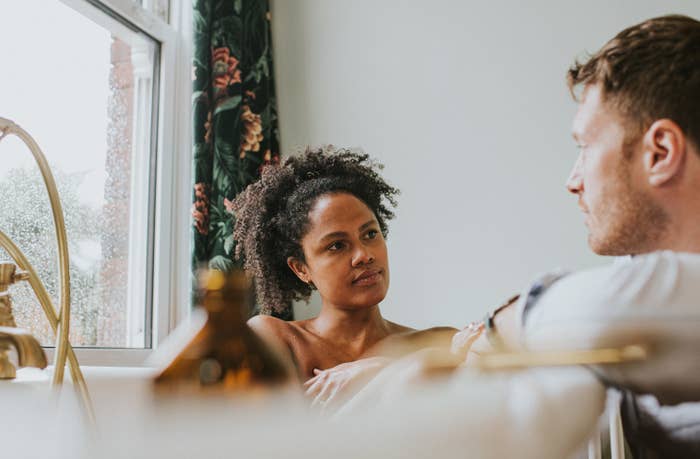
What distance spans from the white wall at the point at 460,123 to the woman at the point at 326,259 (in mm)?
367

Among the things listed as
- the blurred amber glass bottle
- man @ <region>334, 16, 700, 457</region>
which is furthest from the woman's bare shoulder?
the blurred amber glass bottle

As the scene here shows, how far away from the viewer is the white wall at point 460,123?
5.15 ft

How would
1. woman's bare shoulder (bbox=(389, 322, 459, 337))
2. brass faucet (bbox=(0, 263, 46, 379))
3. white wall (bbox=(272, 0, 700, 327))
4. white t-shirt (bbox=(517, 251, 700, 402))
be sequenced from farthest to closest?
white wall (bbox=(272, 0, 700, 327)), woman's bare shoulder (bbox=(389, 322, 459, 337)), brass faucet (bbox=(0, 263, 46, 379)), white t-shirt (bbox=(517, 251, 700, 402))

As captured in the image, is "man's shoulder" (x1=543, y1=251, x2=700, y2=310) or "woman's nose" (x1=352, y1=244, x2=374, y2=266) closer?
"man's shoulder" (x1=543, y1=251, x2=700, y2=310)

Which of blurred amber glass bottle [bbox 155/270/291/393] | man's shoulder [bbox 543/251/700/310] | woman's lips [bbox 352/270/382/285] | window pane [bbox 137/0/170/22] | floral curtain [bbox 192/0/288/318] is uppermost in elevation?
window pane [bbox 137/0/170/22]

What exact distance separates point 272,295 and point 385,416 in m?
0.94

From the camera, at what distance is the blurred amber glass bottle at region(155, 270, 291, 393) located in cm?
59

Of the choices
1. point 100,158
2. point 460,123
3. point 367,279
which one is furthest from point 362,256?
point 100,158

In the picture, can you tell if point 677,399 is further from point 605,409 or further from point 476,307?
point 476,307

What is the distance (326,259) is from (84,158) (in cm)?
74

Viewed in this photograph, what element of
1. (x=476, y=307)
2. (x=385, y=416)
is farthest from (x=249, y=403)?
(x=476, y=307)

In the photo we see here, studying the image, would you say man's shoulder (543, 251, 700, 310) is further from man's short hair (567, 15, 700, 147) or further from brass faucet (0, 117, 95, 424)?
brass faucet (0, 117, 95, 424)

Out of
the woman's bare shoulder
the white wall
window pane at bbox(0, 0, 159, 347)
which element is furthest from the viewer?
the white wall

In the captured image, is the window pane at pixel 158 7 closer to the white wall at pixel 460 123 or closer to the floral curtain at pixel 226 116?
the floral curtain at pixel 226 116
